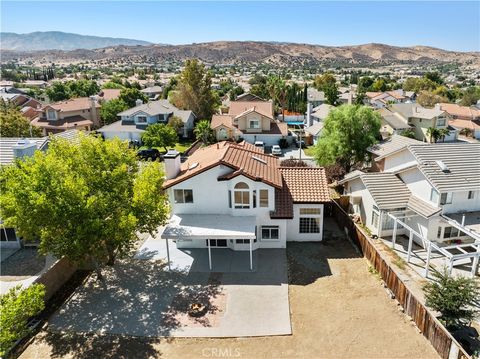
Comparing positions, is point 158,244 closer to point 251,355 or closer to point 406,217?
point 251,355

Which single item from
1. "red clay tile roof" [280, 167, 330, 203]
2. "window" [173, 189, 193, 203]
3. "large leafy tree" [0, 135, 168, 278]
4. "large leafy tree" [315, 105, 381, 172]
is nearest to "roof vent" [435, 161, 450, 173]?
"red clay tile roof" [280, 167, 330, 203]

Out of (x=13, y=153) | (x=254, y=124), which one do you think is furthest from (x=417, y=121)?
(x=13, y=153)

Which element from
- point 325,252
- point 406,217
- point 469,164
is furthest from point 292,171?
point 469,164

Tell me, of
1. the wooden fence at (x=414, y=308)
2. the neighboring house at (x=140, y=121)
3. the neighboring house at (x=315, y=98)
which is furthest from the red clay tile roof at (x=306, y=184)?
the neighboring house at (x=315, y=98)

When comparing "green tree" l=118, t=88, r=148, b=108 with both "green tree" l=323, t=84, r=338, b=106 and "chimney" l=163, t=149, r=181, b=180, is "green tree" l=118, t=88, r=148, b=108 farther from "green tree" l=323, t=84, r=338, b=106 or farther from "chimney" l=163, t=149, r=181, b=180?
"chimney" l=163, t=149, r=181, b=180

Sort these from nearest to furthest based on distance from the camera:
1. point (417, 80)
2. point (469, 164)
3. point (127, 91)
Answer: point (469, 164) < point (127, 91) < point (417, 80)

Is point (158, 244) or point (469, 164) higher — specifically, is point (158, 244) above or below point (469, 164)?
below
